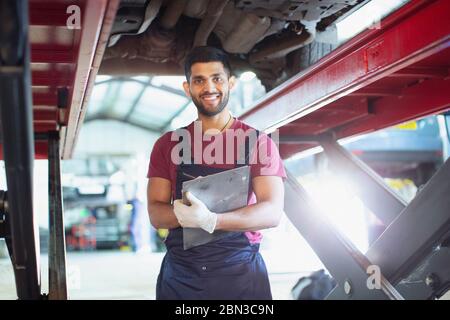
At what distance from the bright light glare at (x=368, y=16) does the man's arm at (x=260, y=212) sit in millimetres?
783

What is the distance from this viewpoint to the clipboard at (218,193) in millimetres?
2070

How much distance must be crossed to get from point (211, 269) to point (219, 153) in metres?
0.47

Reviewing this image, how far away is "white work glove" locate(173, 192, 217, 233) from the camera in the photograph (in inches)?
75.0

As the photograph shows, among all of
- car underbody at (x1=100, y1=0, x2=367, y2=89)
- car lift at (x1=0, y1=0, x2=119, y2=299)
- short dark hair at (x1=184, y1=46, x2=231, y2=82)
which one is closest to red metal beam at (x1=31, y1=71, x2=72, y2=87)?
car lift at (x1=0, y1=0, x2=119, y2=299)

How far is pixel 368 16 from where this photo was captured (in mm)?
3900

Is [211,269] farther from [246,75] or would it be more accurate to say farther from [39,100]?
[246,75]

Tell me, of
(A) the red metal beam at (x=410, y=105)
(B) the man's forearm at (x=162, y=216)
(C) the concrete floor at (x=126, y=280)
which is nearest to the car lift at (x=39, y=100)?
(B) the man's forearm at (x=162, y=216)

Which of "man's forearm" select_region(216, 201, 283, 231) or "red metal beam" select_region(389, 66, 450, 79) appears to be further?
"red metal beam" select_region(389, 66, 450, 79)

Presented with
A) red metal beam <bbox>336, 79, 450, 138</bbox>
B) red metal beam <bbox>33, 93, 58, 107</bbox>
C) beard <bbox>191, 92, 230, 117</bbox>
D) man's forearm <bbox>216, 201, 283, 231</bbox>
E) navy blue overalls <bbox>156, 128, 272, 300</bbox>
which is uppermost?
red metal beam <bbox>33, 93, 58, 107</bbox>

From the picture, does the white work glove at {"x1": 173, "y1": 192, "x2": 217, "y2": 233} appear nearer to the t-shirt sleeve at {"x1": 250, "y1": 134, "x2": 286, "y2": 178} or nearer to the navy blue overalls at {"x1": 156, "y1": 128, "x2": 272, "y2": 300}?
the navy blue overalls at {"x1": 156, "y1": 128, "x2": 272, "y2": 300}

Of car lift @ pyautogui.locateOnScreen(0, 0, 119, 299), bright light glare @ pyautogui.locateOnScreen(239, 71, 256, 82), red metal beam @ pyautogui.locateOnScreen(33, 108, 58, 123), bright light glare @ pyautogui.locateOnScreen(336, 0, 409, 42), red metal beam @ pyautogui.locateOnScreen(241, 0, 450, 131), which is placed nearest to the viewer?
car lift @ pyautogui.locateOnScreen(0, 0, 119, 299)

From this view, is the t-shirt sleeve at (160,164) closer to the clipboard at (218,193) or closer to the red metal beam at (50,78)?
the clipboard at (218,193)

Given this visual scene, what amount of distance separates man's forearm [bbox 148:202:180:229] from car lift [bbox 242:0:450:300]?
992 millimetres
